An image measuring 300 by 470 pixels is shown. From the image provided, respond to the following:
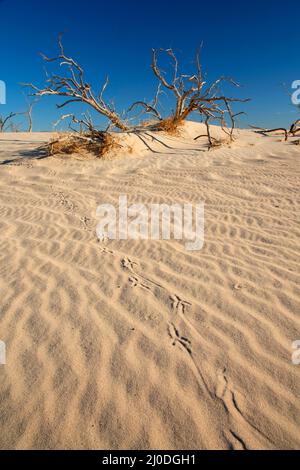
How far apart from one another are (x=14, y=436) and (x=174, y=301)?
1.47 metres

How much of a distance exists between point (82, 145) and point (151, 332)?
6.15m

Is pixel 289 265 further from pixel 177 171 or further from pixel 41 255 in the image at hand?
pixel 177 171

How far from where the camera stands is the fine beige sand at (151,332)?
169cm

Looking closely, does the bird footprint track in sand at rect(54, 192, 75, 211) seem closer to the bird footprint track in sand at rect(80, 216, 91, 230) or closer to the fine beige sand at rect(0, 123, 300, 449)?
the fine beige sand at rect(0, 123, 300, 449)

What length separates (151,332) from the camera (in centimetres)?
229

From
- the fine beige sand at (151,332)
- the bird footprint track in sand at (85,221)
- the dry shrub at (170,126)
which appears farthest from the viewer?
the dry shrub at (170,126)

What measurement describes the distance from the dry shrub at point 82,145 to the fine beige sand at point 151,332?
2935 mm

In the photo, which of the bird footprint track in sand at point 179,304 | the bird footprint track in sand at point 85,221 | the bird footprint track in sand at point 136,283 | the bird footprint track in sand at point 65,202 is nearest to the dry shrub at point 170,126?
the bird footprint track in sand at point 65,202

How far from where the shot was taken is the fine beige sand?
5.54ft

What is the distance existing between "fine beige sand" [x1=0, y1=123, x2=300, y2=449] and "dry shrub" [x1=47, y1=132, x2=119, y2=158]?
2.93 meters

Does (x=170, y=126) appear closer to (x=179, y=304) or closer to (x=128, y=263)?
(x=128, y=263)


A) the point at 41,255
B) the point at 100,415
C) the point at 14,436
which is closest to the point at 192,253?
the point at 41,255

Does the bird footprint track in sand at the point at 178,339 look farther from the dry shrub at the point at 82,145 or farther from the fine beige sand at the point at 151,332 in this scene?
the dry shrub at the point at 82,145
